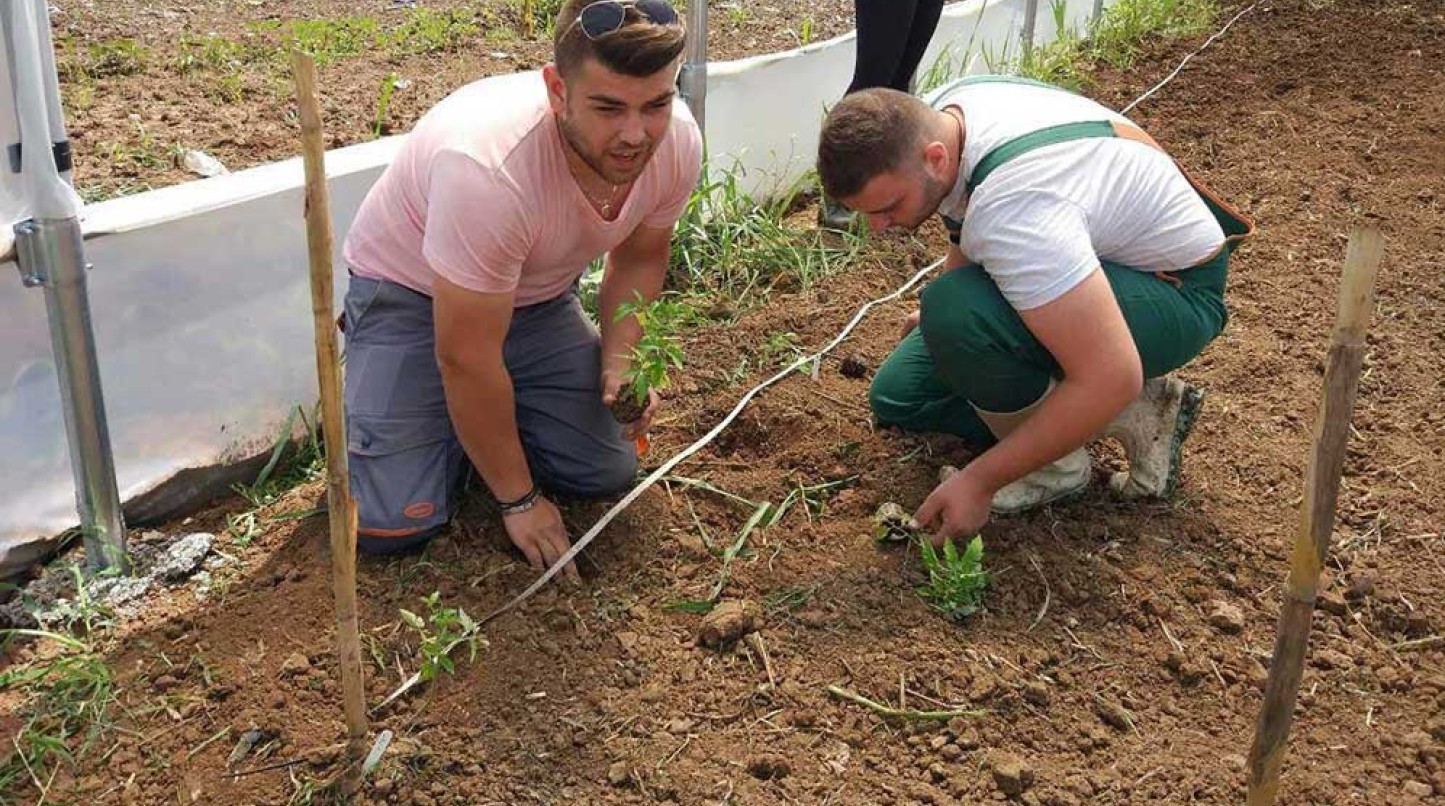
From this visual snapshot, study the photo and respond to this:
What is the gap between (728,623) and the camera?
2.36m

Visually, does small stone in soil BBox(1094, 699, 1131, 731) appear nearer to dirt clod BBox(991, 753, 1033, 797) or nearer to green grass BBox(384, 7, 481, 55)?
dirt clod BBox(991, 753, 1033, 797)

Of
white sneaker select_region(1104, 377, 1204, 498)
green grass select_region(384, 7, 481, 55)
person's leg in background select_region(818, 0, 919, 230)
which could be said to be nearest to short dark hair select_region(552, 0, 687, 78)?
white sneaker select_region(1104, 377, 1204, 498)

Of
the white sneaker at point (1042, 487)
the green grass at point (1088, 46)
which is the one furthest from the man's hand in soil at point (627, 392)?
the green grass at point (1088, 46)

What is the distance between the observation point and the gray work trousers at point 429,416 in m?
2.62

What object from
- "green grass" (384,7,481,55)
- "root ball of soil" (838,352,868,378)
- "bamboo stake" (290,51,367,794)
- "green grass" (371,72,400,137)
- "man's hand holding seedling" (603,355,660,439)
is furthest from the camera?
"green grass" (384,7,481,55)

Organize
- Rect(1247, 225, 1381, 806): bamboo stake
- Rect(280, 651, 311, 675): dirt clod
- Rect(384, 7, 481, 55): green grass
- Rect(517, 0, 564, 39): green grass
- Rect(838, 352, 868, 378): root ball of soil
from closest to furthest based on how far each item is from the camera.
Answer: Rect(1247, 225, 1381, 806): bamboo stake, Rect(280, 651, 311, 675): dirt clod, Rect(838, 352, 868, 378): root ball of soil, Rect(384, 7, 481, 55): green grass, Rect(517, 0, 564, 39): green grass

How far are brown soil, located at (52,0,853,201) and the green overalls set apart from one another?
185cm

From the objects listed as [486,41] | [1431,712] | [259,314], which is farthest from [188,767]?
[486,41]

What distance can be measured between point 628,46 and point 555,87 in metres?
0.19

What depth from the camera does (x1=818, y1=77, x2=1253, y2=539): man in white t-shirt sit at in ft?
7.70

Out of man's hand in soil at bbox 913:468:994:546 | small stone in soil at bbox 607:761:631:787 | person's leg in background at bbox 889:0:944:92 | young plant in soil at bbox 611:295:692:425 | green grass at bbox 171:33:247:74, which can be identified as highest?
person's leg in background at bbox 889:0:944:92

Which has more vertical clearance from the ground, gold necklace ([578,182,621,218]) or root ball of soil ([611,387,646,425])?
gold necklace ([578,182,621,218])

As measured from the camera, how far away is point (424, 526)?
261 centimetres

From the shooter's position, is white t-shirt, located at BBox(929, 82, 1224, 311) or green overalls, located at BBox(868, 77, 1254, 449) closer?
white t-shirt, located at BBox(929, 82, 1224, 311)
